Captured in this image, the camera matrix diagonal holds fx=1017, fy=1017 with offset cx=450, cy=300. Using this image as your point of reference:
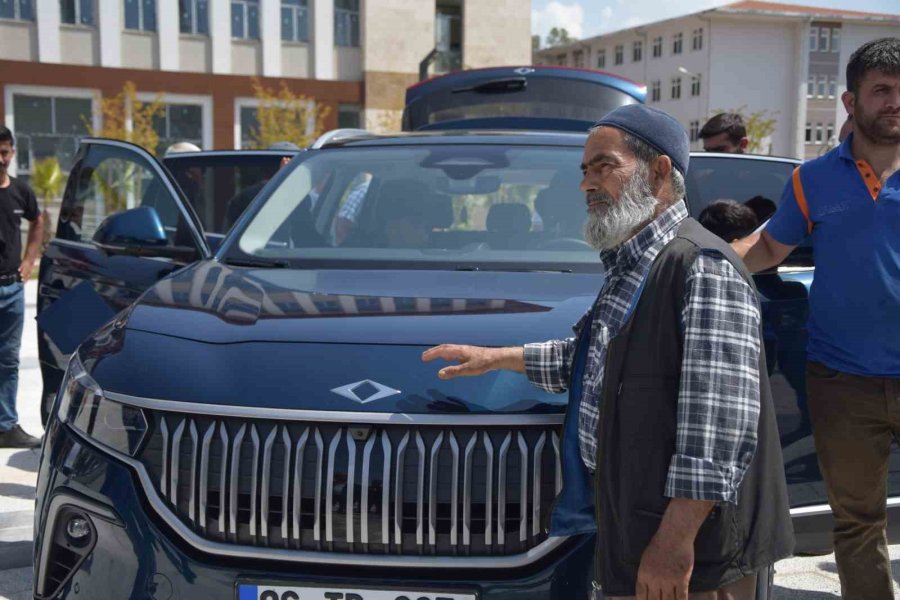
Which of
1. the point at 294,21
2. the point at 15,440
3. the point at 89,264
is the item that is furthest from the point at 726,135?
the point at 294,21

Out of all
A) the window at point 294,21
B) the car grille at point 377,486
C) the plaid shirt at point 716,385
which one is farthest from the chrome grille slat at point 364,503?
the window at point 294,21

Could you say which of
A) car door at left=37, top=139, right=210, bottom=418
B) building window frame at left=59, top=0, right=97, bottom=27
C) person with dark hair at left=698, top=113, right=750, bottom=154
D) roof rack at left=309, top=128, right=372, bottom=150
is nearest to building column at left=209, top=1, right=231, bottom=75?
building window frame at left=59, top=0, right=97, bottom=27

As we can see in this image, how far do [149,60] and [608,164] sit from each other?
33.4m

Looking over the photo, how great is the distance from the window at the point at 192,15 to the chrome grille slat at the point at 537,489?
110 ft

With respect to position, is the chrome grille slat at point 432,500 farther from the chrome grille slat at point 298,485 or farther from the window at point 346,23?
the window at point 346,23

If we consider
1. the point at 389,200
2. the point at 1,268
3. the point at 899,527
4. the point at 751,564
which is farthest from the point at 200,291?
the point at 1,268

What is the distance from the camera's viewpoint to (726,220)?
3.68 meters

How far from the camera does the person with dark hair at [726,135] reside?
5.68m

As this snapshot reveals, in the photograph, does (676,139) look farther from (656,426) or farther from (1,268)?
(1,268)

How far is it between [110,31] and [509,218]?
3156 centimetres

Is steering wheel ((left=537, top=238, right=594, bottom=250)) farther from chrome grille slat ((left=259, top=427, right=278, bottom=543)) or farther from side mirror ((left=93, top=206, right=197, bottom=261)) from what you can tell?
chrome grille slat ((left=259, top=427, right=278, bottom=543))

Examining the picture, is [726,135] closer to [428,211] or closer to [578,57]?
[428,211]

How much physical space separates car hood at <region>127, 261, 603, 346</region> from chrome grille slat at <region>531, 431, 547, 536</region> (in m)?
0.33

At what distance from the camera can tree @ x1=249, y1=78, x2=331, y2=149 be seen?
3222cm
